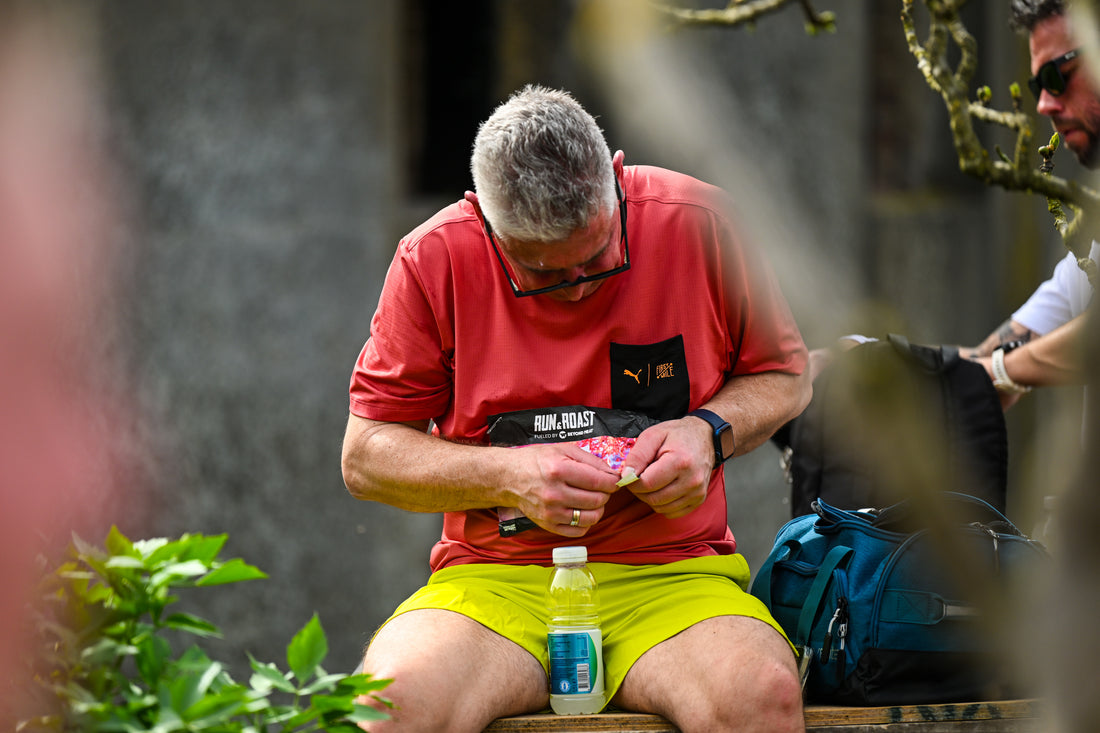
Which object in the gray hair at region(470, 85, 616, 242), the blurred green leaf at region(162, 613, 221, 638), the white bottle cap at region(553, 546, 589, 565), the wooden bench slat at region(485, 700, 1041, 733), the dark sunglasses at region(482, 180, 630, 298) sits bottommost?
the wooden bench slat at region(485, 700, 1041, 733)

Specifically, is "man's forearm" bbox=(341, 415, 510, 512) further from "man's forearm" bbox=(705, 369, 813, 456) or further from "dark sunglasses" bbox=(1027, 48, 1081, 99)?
"dark sunglasses" bbox=(1027, 48, 1081, 99)

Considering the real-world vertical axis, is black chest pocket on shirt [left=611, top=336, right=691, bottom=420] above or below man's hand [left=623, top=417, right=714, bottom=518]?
above

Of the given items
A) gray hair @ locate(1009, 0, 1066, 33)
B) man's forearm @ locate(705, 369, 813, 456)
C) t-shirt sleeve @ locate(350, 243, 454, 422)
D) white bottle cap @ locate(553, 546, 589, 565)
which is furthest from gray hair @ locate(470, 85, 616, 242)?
gray hair @ locate(1009, 0, 1066, 33)

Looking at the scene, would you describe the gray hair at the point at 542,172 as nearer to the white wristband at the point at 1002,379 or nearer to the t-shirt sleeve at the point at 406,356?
the t-shirt sleeve at the point at 406,356

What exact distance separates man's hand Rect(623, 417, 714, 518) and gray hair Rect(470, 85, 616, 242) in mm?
430

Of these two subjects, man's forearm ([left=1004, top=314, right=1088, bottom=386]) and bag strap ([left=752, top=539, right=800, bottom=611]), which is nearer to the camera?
bag strap ([left=752, top=539, right=800, bottom=611])

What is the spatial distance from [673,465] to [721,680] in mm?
400

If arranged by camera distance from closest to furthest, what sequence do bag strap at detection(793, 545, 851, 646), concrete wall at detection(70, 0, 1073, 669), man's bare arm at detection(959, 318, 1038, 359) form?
bag strap at detection(793, 545, 851, 646)
man's bare arm at detection(959, 318, 1038, 359)
concrete wall at detection(70, 0, 1073, 669)

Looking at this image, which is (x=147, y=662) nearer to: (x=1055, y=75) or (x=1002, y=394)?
(x=1055, y=75)

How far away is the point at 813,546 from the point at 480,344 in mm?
793

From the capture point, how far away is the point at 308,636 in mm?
1662

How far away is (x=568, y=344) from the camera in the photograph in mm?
2539

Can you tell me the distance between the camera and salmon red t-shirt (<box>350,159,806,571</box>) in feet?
8.30

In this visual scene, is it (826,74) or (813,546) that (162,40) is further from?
(813,546)
